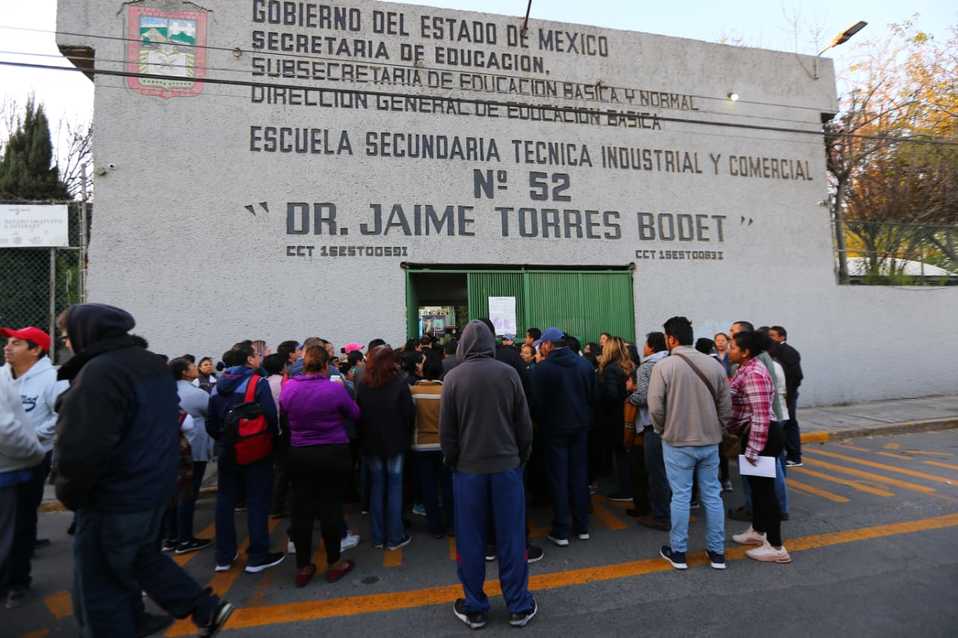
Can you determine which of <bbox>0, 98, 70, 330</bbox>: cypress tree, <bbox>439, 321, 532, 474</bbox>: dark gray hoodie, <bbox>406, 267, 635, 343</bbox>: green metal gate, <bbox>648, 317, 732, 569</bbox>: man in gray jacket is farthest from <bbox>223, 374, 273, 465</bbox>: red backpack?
<bbox>0, 98, 70, 330</bbox>: cypress tree

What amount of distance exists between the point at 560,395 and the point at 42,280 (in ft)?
27.2

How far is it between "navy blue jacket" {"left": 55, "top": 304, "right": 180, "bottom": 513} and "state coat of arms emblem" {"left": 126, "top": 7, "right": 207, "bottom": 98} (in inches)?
277

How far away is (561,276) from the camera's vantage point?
9.46 metres

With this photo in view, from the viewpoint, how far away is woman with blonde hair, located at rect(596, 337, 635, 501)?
5.47m

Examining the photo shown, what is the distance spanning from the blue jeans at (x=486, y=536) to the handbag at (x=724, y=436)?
1.70 meters

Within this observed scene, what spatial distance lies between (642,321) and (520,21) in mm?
6332

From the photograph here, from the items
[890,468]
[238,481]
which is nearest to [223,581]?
[238,481]

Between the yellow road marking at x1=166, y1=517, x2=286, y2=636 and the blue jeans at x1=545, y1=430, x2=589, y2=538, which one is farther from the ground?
the blue jeans at x1=545, y1=430, x2=589, y2=538

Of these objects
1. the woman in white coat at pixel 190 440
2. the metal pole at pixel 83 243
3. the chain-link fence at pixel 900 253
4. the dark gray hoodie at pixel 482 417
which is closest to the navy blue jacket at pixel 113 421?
the dark gray hoodie at pixel 482 417

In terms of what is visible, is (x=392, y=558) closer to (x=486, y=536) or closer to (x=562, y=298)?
(x=486, y=536)

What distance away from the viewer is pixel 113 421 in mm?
2449

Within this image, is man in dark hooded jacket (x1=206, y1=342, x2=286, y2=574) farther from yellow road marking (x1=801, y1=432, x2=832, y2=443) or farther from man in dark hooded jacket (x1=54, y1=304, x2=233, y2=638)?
yellow road marking (x1=801, y1=432, x2=832, y2=443)

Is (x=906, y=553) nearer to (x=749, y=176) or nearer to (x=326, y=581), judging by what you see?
(x=326, y=581)

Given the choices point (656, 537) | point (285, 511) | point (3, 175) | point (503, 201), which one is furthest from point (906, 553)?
point (3, 175)
